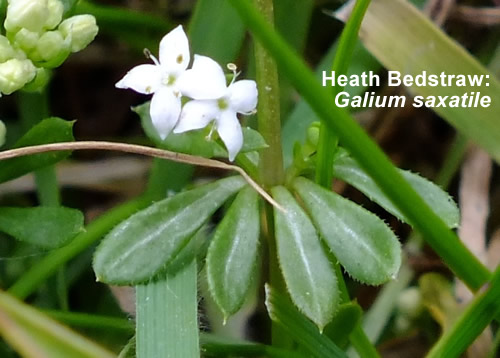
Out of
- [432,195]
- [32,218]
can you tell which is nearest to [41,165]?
[32,218]

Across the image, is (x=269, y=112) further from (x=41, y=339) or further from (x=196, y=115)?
(x=41, y=339)

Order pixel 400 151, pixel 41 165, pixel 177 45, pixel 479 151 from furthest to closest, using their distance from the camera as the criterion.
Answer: pixel 400 151 < pixel 479 151 < pixel 41 165 < pixel 177 45

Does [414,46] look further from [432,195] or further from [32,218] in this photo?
[32,218]

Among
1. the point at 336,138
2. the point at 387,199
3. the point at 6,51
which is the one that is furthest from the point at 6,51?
the point at 387,199

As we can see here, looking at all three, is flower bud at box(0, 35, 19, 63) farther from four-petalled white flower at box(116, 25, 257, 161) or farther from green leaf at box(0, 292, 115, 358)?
green leaf at box(0, 292, 115, 358)

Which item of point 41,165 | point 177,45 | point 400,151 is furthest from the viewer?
point 400,151

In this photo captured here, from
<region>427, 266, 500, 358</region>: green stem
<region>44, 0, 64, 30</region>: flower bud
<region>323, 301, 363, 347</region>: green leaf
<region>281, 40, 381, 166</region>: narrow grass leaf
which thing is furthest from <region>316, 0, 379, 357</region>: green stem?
<region>44, 0, 64, 30</region>: flower bud
